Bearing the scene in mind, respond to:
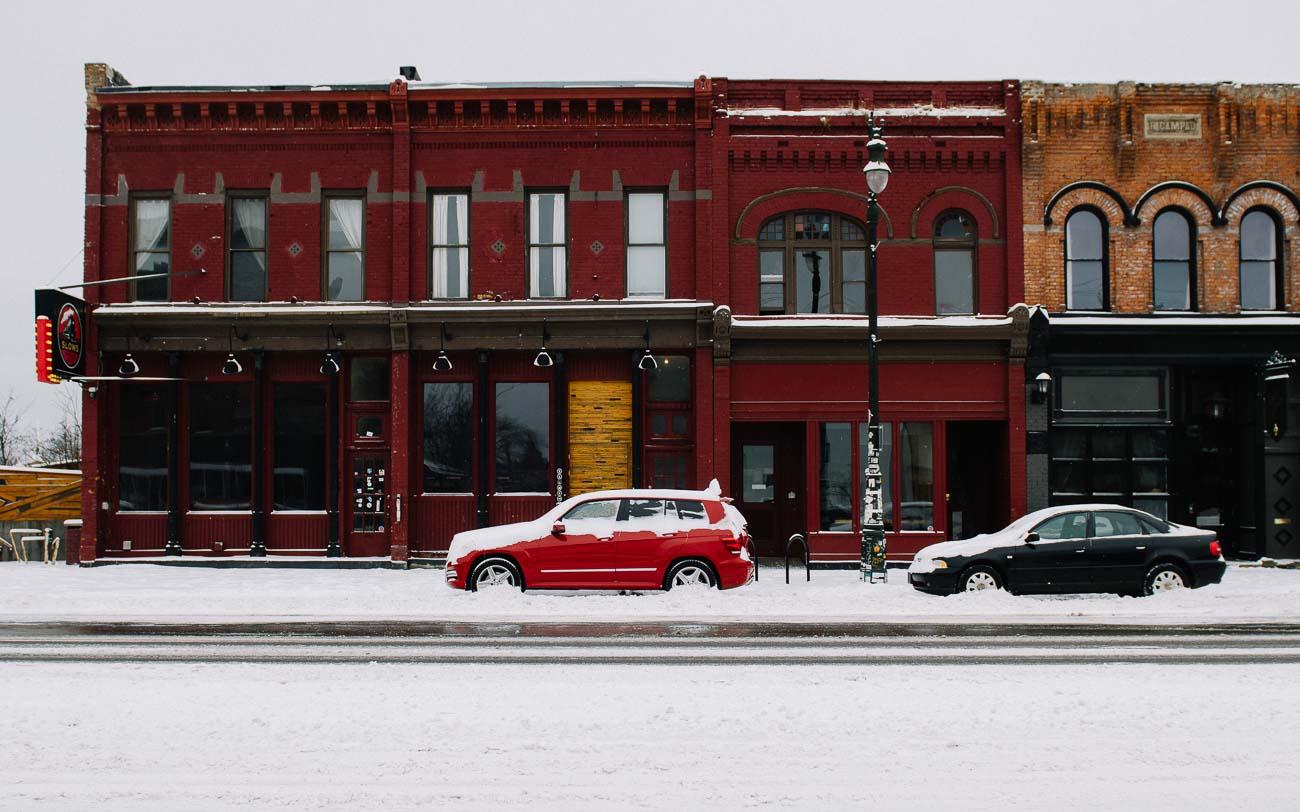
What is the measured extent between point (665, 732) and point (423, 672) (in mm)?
3168

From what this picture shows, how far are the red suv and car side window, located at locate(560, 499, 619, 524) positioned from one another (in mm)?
21

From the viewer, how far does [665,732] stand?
7.57 meters

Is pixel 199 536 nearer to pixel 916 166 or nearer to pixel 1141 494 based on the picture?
pixel 916 166

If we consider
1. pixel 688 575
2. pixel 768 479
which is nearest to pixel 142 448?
pixel 688 575

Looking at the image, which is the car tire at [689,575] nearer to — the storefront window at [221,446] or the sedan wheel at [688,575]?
the sedan wheel at [688,575]

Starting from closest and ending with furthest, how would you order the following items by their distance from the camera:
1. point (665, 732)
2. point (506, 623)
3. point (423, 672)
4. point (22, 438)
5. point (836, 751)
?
point (836, 751) → point (665, 732) → point (423, 672) → point (506, 623) → point (22, 438)

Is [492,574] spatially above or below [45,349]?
below

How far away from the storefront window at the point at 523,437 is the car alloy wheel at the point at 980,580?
8803 mm

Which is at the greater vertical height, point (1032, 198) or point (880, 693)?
point (1032, 198)

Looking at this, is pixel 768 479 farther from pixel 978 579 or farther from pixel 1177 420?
pixel 1177 420

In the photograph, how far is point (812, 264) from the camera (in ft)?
69.8

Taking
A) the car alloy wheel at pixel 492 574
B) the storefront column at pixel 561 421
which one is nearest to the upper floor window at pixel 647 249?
the storefront column at pixel 561 421

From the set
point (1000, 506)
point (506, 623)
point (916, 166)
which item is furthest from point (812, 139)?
point (506, 623)

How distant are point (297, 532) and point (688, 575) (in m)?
9.46
